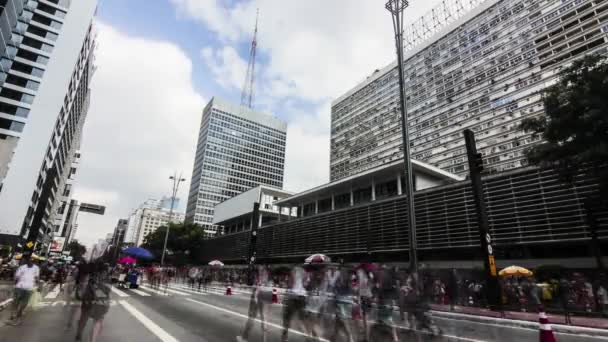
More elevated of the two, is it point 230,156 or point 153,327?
point 230,156

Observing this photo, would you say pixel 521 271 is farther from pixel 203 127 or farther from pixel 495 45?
pixel 203 127

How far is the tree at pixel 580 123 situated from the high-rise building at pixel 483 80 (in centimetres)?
1931

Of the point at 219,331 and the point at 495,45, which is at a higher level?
the point at 495,45

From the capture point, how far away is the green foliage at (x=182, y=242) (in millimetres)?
73625

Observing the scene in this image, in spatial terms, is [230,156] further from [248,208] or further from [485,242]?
[485,242]

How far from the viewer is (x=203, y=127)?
123938 millimetres

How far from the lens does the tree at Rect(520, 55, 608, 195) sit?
1418 cm

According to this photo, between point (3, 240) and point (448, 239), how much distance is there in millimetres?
63148

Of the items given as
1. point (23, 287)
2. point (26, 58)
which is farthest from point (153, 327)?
point (26, 58)

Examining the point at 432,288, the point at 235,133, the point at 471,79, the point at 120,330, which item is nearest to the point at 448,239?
the point at 432,288

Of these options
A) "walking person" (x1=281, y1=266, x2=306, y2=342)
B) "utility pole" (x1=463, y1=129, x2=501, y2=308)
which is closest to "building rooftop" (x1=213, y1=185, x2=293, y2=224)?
"utility pole" (x1=463, y1=129, x2=501, y2=308)

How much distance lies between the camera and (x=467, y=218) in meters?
24.4

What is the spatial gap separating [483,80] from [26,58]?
76.0 m

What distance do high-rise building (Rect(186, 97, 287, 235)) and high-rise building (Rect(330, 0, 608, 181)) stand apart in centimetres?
5590
